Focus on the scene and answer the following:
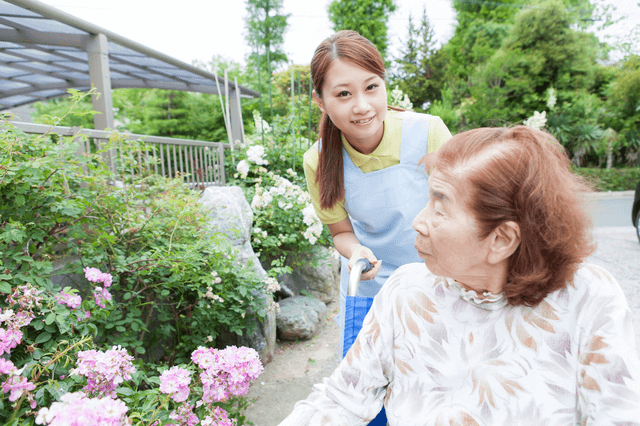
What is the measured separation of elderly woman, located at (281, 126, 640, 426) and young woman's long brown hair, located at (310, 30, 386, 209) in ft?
2.06

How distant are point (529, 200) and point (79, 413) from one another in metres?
1.02

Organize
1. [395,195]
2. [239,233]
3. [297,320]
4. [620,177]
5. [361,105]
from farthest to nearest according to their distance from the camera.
Answer: [620,177] < [297,320] < [239,233] < [395,195] < [361,105]

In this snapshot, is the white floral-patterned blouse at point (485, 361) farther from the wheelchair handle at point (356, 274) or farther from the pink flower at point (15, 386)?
the pink flower at point (15, 386)

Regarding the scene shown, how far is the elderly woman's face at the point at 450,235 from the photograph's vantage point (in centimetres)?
82

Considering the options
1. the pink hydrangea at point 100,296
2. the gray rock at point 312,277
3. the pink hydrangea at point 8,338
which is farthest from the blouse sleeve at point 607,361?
the gray rock at point 312,277

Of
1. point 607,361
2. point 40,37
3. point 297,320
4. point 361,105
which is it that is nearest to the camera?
point 607,361

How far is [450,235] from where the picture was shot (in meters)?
0.83

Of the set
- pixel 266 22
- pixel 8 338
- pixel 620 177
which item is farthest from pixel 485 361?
pixel 266 22

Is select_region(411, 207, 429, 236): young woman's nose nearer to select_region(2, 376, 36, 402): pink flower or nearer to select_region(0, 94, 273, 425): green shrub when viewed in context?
select_region(0, 94, 273, 425): green shrub

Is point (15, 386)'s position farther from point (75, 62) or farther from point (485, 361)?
point (75, 62)

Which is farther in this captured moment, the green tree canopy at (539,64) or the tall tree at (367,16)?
the tall tree at (367,16)

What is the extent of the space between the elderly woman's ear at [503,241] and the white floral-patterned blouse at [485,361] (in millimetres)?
122

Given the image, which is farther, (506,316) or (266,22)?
(266,22)

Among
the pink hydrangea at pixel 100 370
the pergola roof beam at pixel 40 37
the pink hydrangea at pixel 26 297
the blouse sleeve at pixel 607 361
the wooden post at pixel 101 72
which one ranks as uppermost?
the pergola roof beam at pixel 40 37
